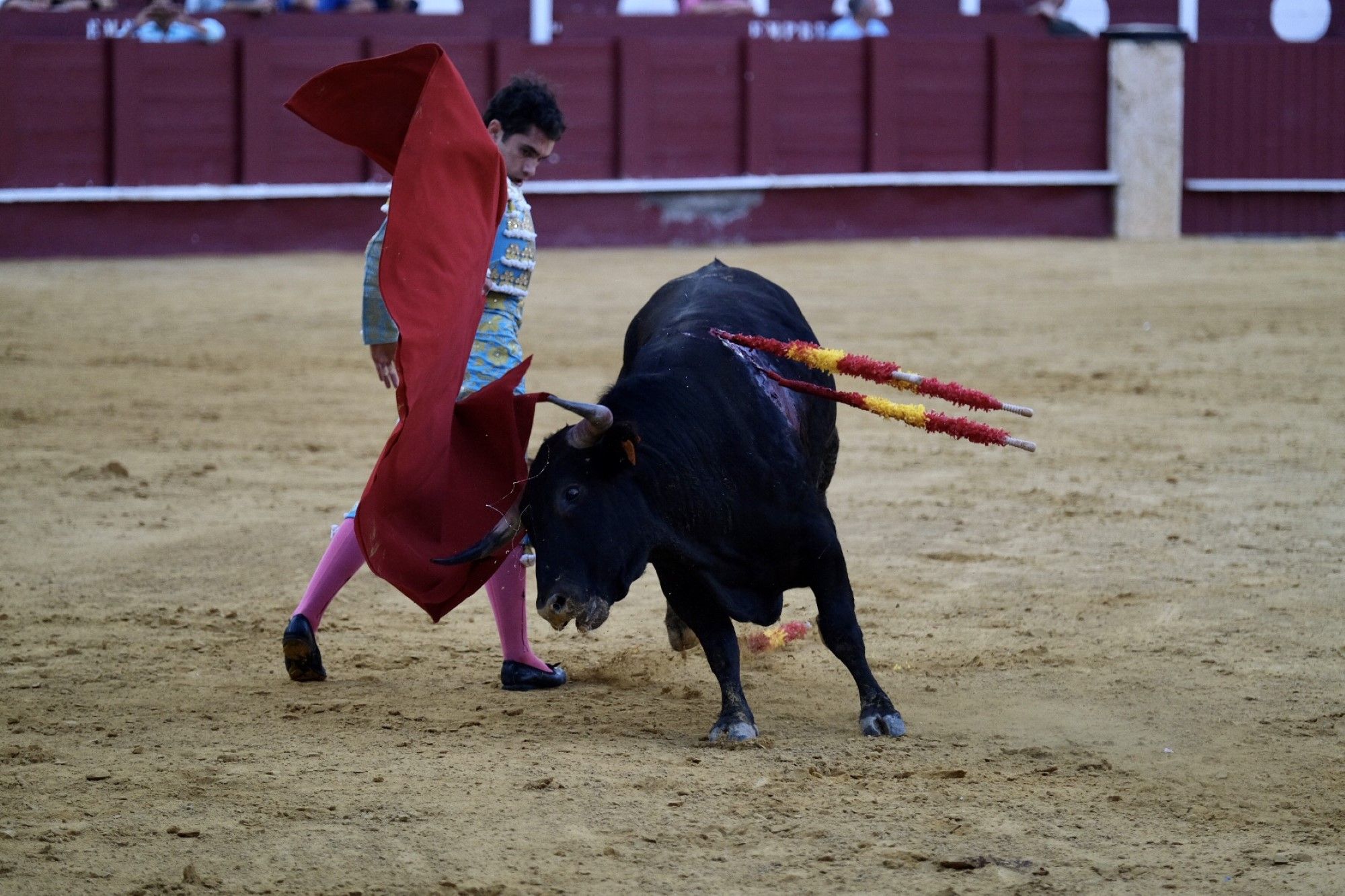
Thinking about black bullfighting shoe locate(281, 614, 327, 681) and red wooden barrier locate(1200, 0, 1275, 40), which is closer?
black bullfighting shoe locate(281, 614, 327, 681)

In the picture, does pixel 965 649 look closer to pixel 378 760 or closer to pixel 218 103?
pixel 378 760

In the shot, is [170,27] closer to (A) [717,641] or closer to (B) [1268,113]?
(B) [1268,113]

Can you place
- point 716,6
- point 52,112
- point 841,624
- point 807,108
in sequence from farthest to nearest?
point 807,108 < point 716,6 < point 52,112 < point 841,624

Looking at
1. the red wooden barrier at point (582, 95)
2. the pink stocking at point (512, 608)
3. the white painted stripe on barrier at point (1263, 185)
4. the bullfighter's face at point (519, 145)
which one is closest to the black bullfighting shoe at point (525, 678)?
the pink stocking at point (512, 608)

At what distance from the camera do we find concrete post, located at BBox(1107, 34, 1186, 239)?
11344mm

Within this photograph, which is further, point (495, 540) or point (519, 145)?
point (519, 145)

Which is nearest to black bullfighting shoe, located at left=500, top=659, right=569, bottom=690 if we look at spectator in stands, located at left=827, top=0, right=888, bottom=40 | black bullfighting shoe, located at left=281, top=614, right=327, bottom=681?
black bullfighting shoe, located at left=281, top=614, right=327, bottom=681

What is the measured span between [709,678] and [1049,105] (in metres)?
8.96

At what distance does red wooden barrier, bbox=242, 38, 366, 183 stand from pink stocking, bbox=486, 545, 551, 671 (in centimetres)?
732

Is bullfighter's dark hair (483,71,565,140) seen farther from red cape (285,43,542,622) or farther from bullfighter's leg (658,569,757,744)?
bullfighter's leg (658,569,757,744)

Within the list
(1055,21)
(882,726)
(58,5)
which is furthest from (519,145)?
(1055,21)

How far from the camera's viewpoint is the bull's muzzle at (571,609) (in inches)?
102

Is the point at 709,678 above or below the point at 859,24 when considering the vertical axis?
below

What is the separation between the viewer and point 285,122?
10.4 metres
